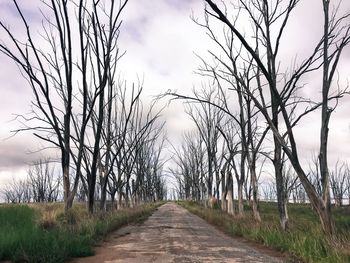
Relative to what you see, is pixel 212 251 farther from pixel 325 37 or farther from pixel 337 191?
pixel 337 191

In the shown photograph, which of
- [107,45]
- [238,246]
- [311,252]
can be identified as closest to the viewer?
[311,252]

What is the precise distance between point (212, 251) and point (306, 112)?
5040mm

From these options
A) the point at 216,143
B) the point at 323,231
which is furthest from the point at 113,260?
the point at 216,143

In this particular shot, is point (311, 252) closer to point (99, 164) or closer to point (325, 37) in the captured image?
point (325, 37)

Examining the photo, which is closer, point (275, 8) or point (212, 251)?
point (212, 251)

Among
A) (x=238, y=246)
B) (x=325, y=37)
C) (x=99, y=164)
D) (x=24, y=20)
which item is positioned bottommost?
(x=238, y=246)

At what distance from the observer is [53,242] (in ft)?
26.8

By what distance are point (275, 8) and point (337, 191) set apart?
2103 inches

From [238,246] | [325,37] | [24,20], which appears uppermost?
[24,20]

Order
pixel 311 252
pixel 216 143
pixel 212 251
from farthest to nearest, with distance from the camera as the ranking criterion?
pixel 216 143
pixel 212 251
pixel 311 252

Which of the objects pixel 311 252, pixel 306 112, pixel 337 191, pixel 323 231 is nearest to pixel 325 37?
pixel 306 112

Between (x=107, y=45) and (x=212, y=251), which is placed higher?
(x=107, y=45)

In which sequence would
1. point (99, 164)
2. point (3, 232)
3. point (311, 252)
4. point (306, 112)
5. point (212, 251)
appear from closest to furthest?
point (311, 252)
point (3, 232)
point (212, 251)
point (306, 112)
point (99, 164)

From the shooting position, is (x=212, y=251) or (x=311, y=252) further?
(x=212, y=251)
